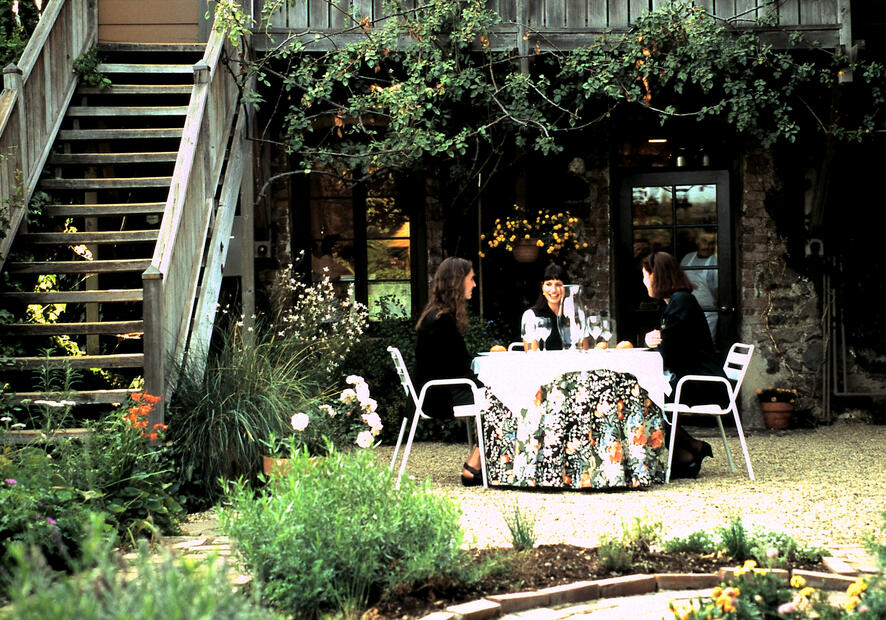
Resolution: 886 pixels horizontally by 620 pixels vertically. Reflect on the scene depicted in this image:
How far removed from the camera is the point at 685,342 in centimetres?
692

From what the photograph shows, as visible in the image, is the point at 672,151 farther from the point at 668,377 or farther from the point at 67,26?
the point at 67,26

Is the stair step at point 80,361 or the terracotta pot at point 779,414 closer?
the stair step at point 80,361

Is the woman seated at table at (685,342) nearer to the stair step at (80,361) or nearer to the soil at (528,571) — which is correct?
the soil at (528,571)

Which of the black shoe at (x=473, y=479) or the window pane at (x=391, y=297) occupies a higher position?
the window pane at (x=391, y=297)

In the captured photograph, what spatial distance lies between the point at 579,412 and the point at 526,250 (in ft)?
13.1

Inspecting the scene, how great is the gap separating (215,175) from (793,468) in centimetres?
469

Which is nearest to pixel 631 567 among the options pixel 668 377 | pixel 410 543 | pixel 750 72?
pixel 410 543

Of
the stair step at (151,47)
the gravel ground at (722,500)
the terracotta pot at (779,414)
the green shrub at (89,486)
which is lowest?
the terracotta pot at (779,414)

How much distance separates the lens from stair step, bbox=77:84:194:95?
886 centimetres

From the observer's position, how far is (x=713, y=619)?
2.91 metres

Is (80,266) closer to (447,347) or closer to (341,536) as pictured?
(447,347)

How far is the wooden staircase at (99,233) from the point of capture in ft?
22.1

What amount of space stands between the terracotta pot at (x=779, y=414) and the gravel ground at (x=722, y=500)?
4.50ft

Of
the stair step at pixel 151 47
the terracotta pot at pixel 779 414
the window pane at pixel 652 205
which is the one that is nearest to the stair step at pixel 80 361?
the stair step at pixel 151 47
